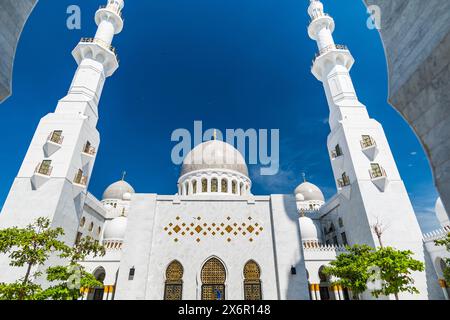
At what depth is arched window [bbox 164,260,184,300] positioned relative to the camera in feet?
48.8

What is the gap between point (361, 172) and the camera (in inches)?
825

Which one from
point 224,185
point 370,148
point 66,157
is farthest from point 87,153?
point 370,148

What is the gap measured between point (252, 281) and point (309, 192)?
86.0 feet

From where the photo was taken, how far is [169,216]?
55.5 feet

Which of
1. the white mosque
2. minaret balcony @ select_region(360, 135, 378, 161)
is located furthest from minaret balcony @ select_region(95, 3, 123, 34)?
minaret balcony @ select_region(360, 135, 378, 161)

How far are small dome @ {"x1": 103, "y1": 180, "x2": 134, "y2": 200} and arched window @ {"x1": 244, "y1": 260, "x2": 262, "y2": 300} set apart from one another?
87.6 ft

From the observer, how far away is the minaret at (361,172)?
62.2ft

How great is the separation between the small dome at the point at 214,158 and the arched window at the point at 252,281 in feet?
38.4

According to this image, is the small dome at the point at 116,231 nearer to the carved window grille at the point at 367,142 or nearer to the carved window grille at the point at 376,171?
the carved window grille at the point at 376,171

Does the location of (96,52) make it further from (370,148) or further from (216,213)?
(370,148)

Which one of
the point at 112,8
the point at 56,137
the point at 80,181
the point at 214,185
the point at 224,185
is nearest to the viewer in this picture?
the point at 56,137

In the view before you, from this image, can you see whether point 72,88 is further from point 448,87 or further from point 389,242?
point 389,242
